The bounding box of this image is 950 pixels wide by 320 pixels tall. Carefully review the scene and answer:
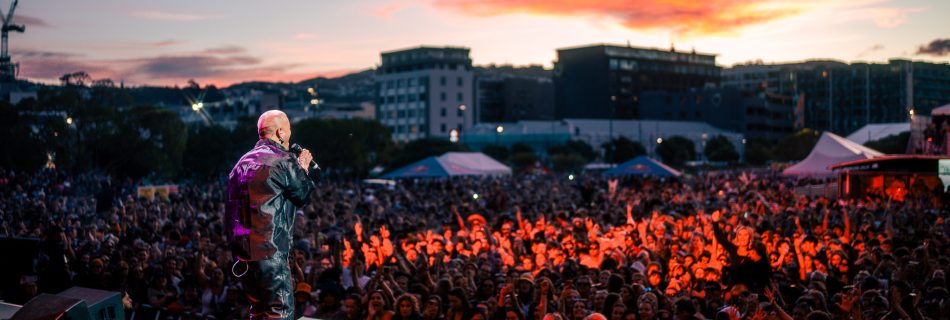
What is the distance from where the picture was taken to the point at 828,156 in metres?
29.6

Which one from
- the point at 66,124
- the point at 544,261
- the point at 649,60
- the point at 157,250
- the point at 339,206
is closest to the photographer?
the point at 544,261

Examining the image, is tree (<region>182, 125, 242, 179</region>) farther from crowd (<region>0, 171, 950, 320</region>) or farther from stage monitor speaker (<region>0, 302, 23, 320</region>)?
stage monitor speaker (<region>0, 302, 23, 320</region>)

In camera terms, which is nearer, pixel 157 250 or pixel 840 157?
pixel 157 250

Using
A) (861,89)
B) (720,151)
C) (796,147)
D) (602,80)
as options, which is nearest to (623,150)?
(720,151)

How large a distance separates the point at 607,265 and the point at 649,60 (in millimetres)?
133014

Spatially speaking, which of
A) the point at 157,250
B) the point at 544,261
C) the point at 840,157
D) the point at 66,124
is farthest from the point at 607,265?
the point at 66,124

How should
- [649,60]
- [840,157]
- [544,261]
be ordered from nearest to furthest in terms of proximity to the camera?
[544,261] < [840,157] < [649,60]

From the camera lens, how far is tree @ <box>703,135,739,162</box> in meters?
91.8

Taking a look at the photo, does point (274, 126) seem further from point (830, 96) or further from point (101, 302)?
point (830, 96)

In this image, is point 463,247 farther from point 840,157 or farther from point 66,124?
point 66,124

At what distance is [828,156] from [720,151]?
64.0 meters

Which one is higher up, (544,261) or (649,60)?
(649,60)

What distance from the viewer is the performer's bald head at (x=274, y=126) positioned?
17.1ft

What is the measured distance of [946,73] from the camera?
587ft
